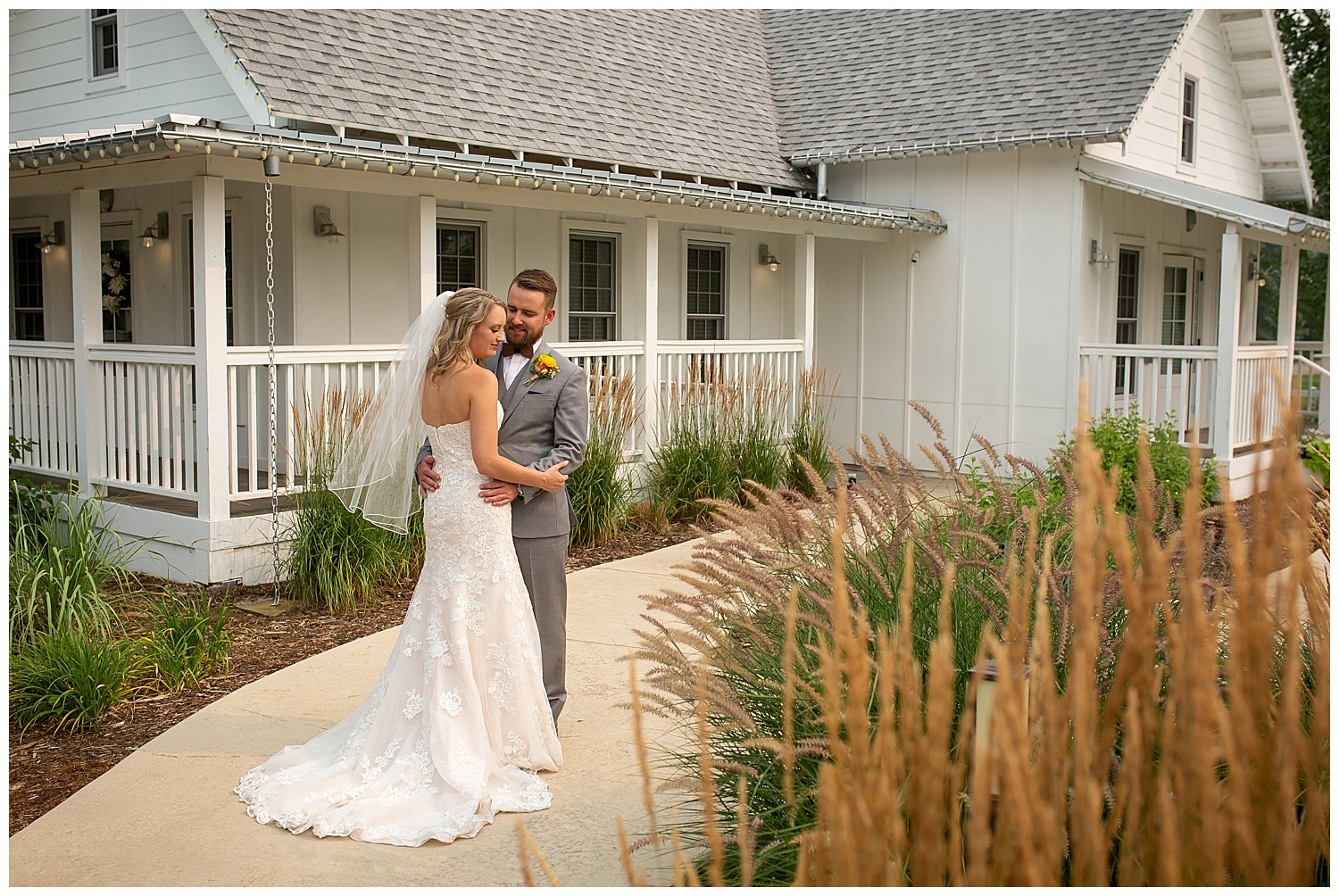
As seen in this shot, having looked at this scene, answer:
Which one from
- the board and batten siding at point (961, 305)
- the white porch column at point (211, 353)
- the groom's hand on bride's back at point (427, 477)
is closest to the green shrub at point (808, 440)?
the board and batten siding at point (961, 305)

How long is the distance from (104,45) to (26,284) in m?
3.18

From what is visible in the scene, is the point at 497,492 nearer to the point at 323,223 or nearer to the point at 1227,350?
the point at 323,223

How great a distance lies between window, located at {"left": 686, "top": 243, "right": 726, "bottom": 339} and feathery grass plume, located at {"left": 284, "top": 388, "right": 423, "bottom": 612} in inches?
296

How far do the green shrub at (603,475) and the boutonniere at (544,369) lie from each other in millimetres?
4339

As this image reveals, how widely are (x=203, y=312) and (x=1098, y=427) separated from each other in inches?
308

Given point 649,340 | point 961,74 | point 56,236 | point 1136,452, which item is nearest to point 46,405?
point 56,236

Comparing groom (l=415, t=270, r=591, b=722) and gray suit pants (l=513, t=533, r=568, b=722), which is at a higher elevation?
groom (l=415, t=270, r=591, b=722)

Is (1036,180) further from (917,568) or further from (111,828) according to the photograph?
(111,828)

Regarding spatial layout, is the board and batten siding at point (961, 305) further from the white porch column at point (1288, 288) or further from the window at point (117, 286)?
the window at point (117, 286)

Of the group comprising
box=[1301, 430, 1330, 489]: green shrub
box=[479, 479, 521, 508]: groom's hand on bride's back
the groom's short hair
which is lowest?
box=[1301, 430, 1330, 489]: green shrub

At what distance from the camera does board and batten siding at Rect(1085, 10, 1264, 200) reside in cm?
1532

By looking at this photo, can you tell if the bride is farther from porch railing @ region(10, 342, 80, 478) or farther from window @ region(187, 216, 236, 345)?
window @ region(187, 216, 236, 345)

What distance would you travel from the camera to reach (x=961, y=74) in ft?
49.5

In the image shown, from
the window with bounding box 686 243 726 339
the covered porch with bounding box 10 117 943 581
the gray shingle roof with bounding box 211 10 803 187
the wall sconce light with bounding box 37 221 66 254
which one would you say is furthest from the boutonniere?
the wall sconce light with bounding box 37 221 66 254
